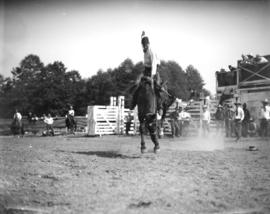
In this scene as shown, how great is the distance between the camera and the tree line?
67250mm

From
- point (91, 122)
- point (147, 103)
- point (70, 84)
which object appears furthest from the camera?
point (70, 84)

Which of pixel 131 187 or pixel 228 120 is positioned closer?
pixel 131 187

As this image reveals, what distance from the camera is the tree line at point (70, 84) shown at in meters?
67.2

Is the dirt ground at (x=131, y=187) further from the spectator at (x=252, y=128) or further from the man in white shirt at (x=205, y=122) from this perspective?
the man in white shirt at (x=205, y=122)

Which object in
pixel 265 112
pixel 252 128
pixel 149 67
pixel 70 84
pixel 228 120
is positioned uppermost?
pixel 70 84

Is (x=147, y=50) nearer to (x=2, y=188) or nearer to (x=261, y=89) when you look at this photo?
(x=2, y=188)

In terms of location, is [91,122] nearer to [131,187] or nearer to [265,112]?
[265,112]

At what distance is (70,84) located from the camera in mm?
80938

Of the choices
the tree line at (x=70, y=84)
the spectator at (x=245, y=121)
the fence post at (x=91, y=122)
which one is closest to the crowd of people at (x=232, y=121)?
the spectator at (x=245, y=121)

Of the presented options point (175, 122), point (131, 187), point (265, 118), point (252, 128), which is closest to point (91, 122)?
point (175, 122)

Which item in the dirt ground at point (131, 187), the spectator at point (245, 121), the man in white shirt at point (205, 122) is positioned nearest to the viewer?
the dirt ground at point (131, 187)

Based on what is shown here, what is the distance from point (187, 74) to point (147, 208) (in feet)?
293

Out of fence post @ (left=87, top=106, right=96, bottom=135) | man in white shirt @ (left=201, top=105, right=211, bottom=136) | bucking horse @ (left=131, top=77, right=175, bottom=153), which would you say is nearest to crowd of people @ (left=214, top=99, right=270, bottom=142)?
man in white shirt @ (left=201, top=105, right=211, bottom=136)

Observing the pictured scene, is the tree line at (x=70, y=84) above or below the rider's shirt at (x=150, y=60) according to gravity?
above
